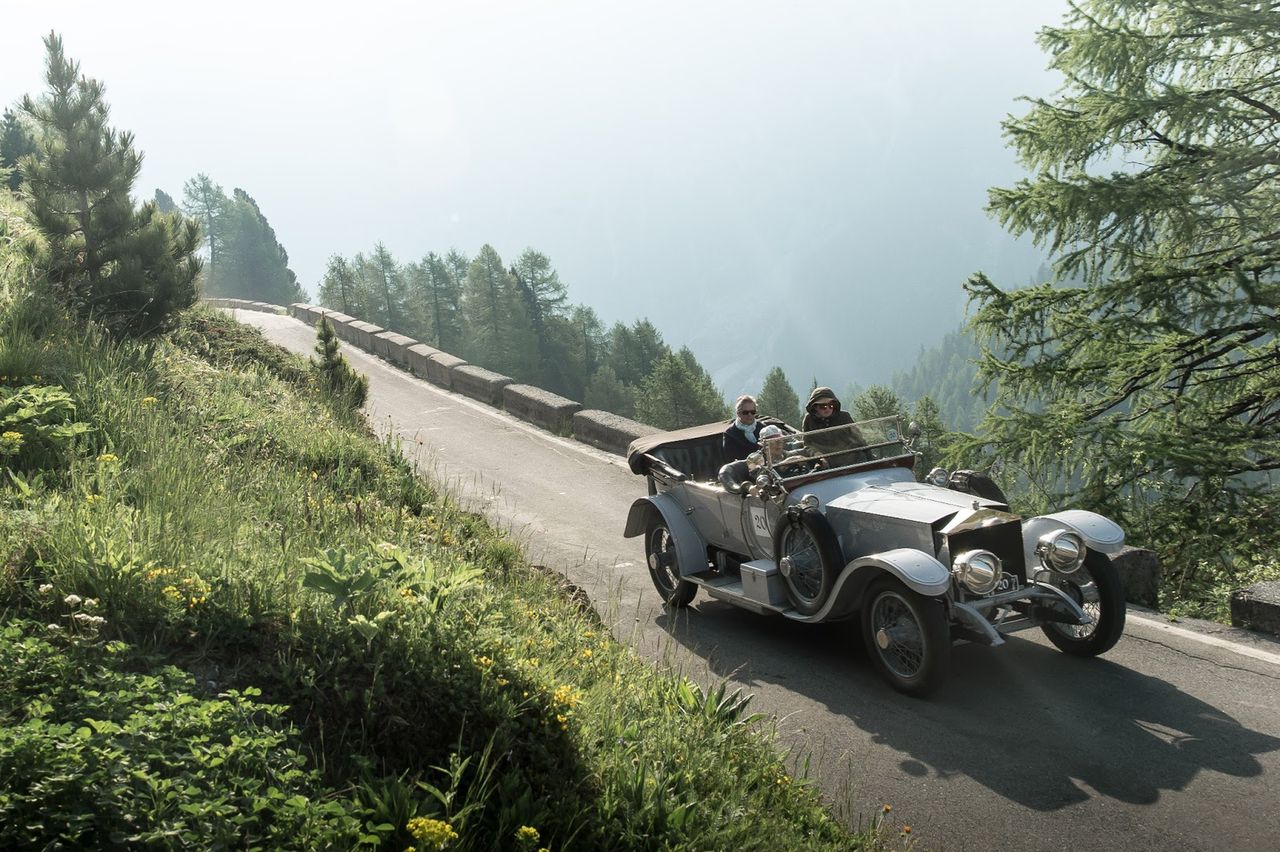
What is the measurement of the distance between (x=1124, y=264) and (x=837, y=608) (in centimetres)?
870

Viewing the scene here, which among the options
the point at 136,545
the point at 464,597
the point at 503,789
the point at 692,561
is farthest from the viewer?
the point at 692,561

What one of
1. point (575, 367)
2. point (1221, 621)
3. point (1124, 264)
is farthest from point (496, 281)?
point (1221, 621)

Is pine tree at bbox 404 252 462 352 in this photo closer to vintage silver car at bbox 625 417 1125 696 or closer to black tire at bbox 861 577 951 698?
vintage silver car at bbox 625 417 1125 696

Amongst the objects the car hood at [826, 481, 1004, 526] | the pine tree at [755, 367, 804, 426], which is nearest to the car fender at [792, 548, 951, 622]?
the car hood at [826, 481, 1004, 526]

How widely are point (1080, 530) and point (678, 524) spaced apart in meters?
3.15

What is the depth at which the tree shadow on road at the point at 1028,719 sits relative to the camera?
17.0 feet

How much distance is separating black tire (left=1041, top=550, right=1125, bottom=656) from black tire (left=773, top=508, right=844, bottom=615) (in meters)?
1.51

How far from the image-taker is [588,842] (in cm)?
373

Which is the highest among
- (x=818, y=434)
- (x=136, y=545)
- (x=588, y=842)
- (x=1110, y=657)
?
(x=818, y=434)

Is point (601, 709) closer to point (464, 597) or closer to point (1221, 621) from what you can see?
point (464, 597)

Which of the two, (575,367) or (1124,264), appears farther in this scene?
(575,367)

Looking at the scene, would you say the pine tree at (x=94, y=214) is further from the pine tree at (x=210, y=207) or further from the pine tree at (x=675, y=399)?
the pine tree at (x=210, y=207)

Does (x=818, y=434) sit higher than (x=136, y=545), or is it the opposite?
Result: (x=818, y=434)

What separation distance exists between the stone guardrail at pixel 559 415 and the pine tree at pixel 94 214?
6.14 meters
